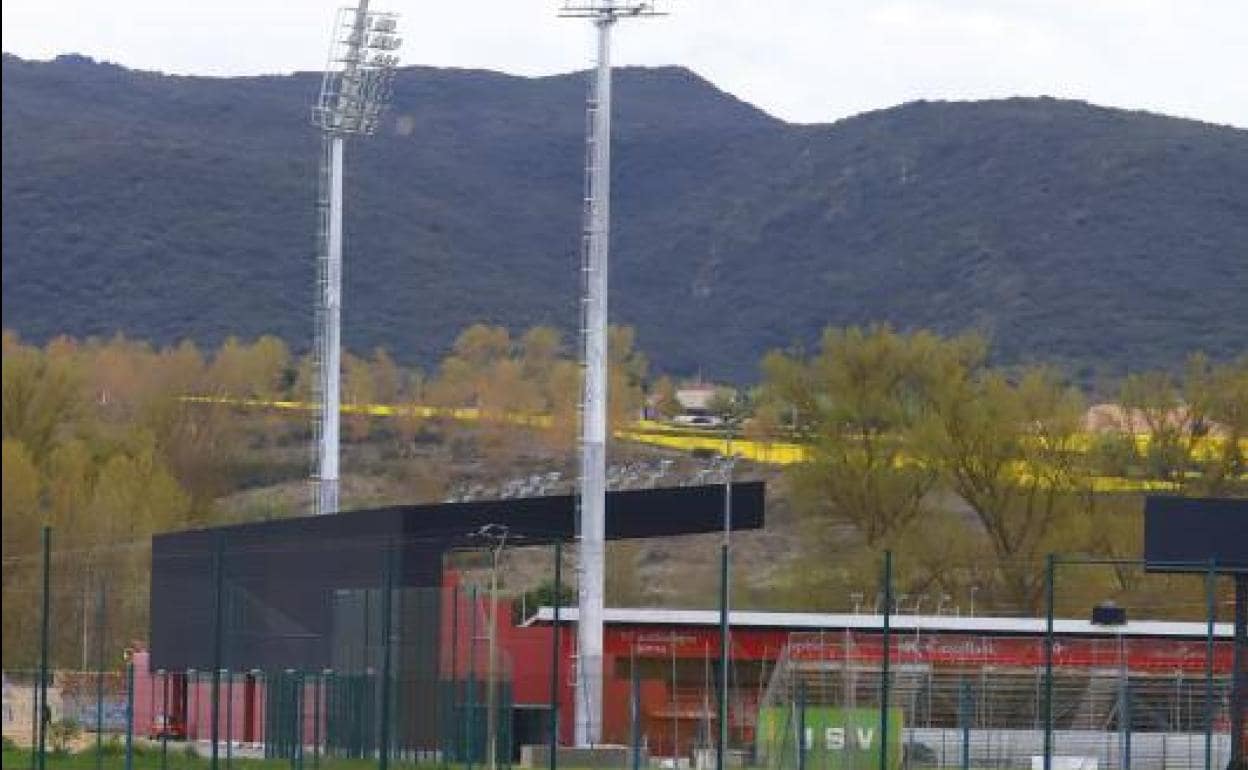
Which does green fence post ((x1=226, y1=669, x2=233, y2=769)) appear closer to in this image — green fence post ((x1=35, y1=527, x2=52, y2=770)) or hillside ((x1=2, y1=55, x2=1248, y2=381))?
green fence post ((x1=35, y1=527, x2=52, y2=770))

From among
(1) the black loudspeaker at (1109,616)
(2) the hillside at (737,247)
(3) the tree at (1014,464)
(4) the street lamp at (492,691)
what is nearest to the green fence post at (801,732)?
(4) the street lamp at (492,691)

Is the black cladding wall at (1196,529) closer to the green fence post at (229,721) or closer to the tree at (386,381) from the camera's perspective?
the green fence post at (229,721)

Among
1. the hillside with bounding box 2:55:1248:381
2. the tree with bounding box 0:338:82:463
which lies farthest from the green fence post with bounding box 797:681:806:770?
the hillside with bounding box 2:55:1248:381

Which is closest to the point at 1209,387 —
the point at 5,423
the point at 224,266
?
the point at 5,423

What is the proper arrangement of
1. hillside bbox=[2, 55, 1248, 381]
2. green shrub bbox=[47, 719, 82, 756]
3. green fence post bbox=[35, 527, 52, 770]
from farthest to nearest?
hillside bbox=[2, 55, 1248, 381] < green shrub bbox=[47, 719, 82, 756] < green fence post bbox=[35, 527, 52, 770]

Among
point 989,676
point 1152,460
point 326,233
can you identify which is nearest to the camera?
point 989,676

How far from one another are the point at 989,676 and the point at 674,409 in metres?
75.8

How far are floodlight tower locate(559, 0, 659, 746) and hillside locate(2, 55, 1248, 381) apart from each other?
8670cm

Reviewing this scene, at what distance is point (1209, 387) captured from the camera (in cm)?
8688

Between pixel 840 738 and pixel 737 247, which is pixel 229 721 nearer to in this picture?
pixel 840 738

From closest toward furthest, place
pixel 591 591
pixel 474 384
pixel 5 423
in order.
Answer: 1. pixel 5 423
2. pixel 591 591
3. pixel 474 384

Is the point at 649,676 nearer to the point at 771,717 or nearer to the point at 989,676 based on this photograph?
the point at 989,676

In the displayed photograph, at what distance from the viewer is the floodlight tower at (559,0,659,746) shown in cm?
5331

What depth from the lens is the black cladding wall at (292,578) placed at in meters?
39.6
